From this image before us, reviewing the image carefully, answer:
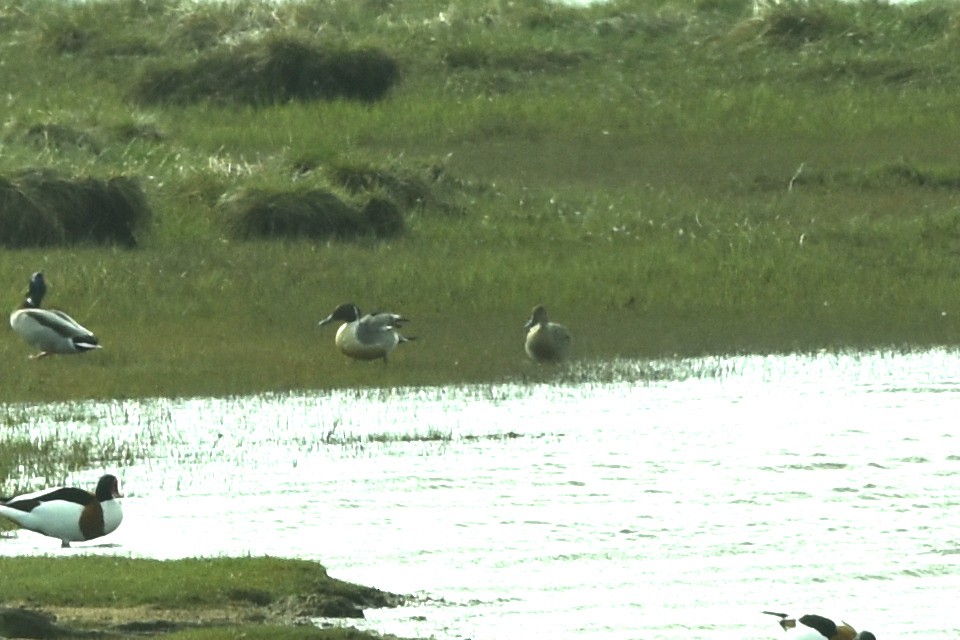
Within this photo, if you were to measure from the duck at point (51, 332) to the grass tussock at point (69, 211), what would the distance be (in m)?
4.66

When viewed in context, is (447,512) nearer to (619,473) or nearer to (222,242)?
(619,473)

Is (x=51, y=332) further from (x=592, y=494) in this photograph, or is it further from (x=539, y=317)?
(x=592, y=494)

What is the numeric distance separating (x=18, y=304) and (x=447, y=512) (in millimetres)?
7053

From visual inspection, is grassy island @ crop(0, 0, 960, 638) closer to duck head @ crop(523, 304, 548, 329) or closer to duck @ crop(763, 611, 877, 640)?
duck head @ crop(523, 304, 548, 329)

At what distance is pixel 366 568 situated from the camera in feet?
32.8

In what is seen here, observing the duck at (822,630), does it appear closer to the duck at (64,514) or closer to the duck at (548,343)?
the duck at (64,514)

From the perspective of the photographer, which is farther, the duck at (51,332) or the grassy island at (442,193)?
the grassy island at (442,193)

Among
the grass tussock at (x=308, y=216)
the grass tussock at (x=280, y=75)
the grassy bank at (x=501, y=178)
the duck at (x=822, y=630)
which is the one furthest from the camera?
the grass tussock at (x=280, y=75)

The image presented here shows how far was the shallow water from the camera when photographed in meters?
9.48

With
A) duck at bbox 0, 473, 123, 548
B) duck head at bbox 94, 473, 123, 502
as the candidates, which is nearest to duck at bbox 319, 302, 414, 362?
duck head at bbox 94, 473, 123, 502

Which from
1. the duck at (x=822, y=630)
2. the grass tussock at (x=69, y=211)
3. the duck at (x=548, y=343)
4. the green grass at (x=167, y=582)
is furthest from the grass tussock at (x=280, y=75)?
the duck at (x=822, y=630)

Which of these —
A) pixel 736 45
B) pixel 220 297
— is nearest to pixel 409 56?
pixel 736 45

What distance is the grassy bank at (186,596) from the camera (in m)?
8.27

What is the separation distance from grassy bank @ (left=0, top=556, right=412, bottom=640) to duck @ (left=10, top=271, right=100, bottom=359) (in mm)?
5802
